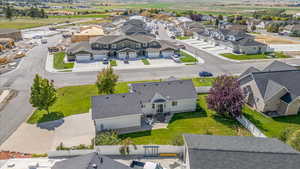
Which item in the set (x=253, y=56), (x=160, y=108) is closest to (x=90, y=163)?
(x=160, y=108)

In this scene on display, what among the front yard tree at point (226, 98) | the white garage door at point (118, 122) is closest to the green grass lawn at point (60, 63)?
the white garage door at point (118, 122)

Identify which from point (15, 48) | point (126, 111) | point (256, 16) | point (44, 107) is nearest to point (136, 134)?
point (126, 111)

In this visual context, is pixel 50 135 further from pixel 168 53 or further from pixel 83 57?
pixel 168 53

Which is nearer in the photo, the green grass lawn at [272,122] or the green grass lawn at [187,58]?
the green grass lawn at [272,122]

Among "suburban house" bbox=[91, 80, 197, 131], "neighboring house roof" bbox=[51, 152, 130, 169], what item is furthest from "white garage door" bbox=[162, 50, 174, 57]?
"neighboring house roof" bbox=[51, 152, 130, 169]

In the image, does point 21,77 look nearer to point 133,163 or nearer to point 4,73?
point 4,73

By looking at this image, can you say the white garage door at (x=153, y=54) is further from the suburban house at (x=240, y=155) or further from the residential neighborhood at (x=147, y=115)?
the suburban house at (x=240, y=155)

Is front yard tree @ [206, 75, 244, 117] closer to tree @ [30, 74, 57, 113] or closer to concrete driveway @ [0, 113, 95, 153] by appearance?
concrete driveway @ [0, 113, 95, 153]
